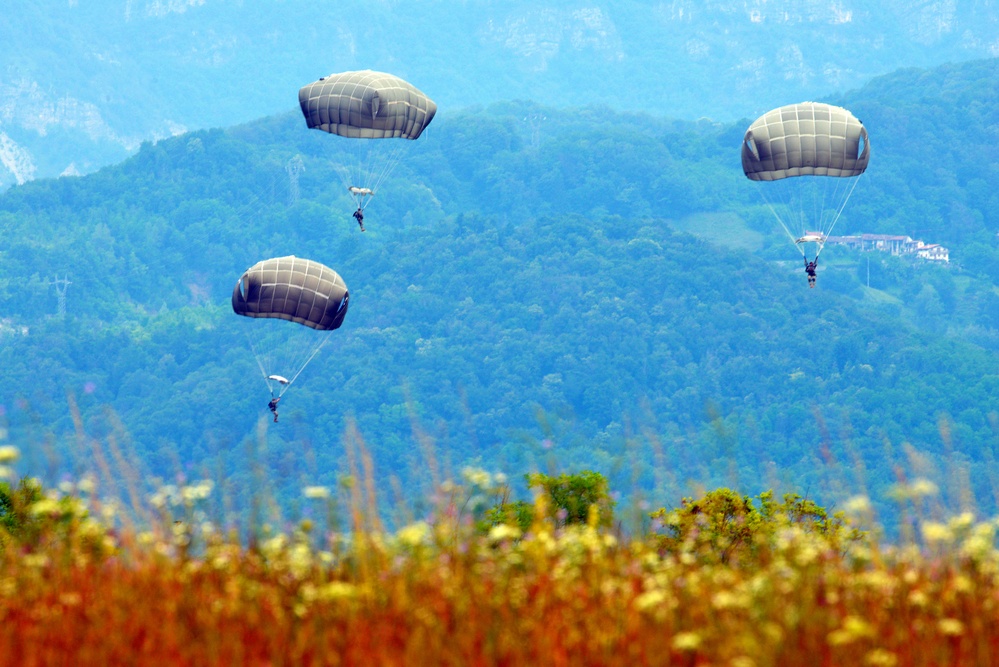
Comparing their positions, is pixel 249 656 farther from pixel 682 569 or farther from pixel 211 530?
pixel 682 569

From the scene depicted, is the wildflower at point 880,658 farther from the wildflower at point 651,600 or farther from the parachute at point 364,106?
the parachute at point 364,106

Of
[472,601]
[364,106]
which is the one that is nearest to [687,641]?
[472,601]

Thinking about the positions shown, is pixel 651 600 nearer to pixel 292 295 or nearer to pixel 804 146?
pixel 292 295

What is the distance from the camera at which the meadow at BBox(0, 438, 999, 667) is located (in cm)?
816

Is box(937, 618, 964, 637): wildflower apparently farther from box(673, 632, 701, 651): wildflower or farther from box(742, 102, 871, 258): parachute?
box(742, 102, 871, 258): parachute

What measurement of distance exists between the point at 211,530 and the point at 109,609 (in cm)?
109

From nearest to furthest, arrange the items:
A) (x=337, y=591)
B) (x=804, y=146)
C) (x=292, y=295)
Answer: (x=337, y=591)
(x=804, y=146)
(x=292, y=295)

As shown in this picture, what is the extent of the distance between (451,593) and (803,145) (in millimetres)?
45168

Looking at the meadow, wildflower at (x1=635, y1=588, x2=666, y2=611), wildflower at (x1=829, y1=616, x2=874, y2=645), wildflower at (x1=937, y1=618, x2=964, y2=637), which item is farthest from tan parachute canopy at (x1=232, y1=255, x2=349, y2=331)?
wildflower at (x1=829, y1=616, x2=874, y2=645)

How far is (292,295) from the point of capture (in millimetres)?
52688

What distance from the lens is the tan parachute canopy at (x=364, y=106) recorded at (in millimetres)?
60125

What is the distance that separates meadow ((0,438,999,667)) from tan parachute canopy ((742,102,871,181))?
141 ft

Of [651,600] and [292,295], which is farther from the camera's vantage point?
[292,295]

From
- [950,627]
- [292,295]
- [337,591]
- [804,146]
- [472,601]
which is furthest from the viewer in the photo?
[292,295]
